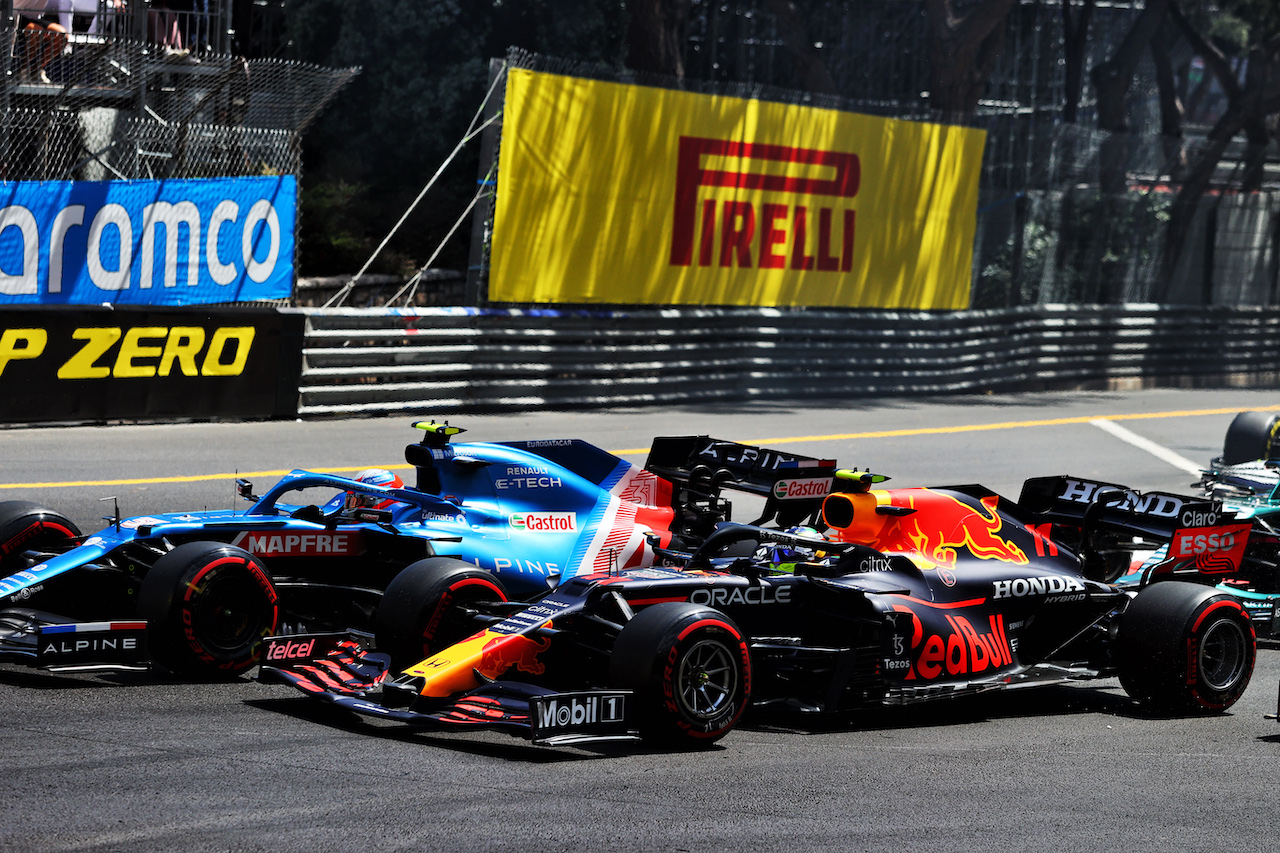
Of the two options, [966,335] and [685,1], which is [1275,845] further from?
[685,1]

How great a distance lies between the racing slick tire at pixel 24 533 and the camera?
28.7 ft

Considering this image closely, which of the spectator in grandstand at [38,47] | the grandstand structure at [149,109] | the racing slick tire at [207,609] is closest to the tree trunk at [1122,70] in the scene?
the grandstand structure at [149,109]

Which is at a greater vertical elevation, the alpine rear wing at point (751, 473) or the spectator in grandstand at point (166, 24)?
the spectator in grandstand at point (166, 24)

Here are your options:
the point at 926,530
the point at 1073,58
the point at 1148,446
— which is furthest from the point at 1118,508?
the point at 1073,58

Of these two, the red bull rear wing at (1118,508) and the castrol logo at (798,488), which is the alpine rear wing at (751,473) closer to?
the castrol logo at (798,488)

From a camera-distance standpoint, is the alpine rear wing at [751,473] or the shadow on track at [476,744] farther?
the alpine rear wing at [751,473]

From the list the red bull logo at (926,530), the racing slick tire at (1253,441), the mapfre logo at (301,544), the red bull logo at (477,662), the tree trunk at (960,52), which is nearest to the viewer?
the red bull logo at (477,662)

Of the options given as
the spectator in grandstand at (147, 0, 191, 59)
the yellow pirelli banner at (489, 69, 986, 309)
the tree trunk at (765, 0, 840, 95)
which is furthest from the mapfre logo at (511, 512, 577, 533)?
the tree trunk at (765, 0, 840, 95)

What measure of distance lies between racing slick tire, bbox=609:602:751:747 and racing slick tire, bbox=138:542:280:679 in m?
2.03

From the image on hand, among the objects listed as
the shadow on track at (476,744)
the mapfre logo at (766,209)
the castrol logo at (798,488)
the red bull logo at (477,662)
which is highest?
the mapfre logo at (766,209)

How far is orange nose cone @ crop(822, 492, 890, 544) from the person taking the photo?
840 centimetres

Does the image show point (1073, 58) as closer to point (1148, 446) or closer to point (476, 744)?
point (1148, 446)

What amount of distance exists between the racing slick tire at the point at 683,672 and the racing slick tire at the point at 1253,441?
9208 millimetres

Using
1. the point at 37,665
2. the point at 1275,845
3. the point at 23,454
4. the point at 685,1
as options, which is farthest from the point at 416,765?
the point at 685,1
